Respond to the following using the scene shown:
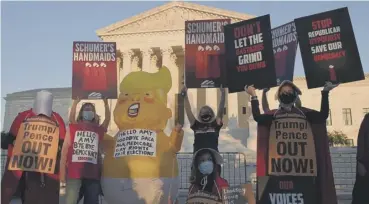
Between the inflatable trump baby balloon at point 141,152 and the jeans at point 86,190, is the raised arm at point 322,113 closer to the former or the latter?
the inflatable trump baby balloon at point 141,152

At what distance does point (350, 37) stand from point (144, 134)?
3101 millimetres

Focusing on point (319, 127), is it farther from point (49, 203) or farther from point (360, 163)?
point (49, 203)

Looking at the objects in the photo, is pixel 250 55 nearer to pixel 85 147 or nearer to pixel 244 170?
pixel 85 147

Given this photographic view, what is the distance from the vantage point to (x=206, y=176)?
15.6 feet

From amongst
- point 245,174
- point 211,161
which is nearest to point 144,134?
point 211,161

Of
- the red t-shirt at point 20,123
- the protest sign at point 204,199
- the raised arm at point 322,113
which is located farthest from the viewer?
the red t-shirt at point 20,123

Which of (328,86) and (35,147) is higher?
(328,86)

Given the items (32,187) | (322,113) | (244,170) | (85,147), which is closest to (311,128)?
(322,113)

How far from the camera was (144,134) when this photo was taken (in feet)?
19.0

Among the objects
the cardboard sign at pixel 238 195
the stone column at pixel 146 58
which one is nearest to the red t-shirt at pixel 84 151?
the cardboard sign at pixel 238 195

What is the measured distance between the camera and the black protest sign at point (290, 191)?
472cm

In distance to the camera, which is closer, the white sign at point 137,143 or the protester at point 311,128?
the protester at point 311,128

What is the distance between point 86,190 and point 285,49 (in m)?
3.80

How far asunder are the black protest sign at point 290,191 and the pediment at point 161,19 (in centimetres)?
3540
